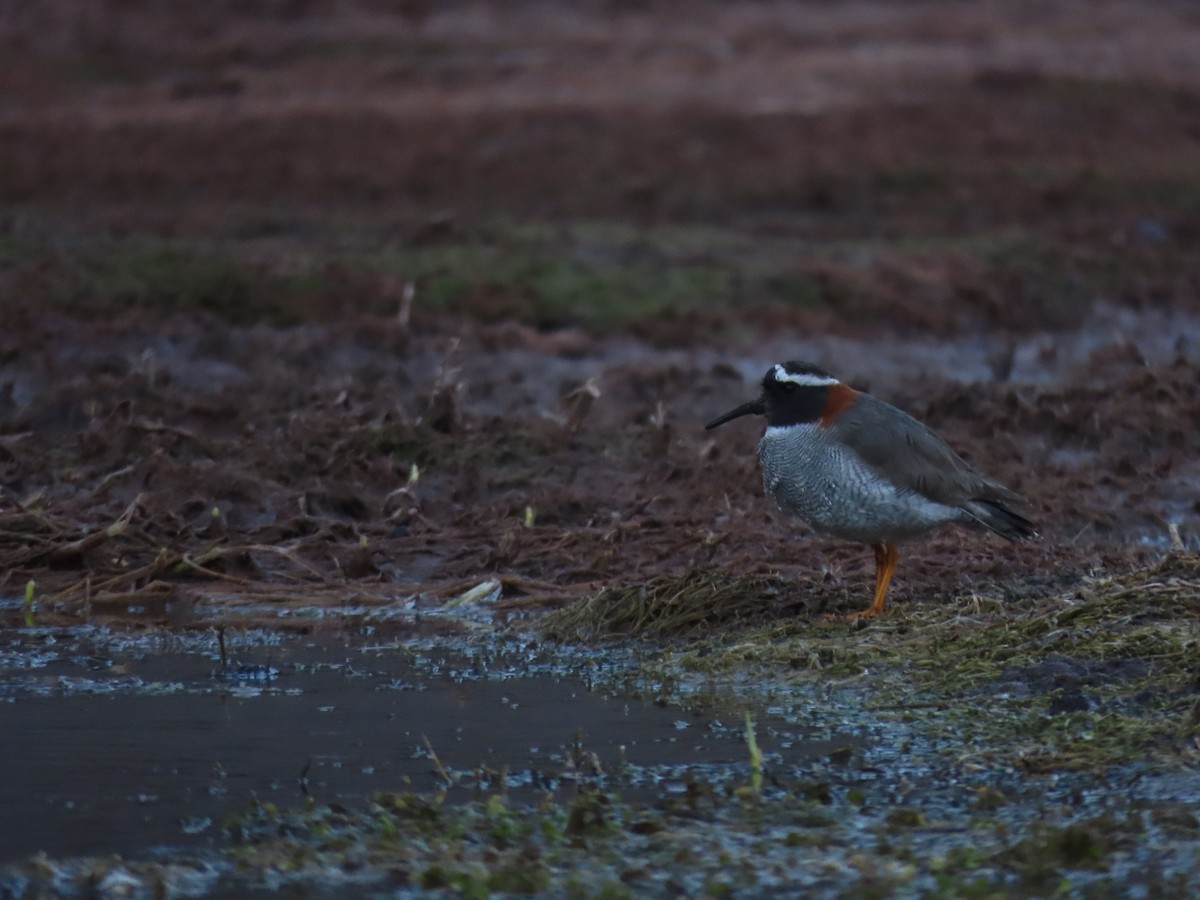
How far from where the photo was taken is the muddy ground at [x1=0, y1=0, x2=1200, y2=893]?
32.6 ft

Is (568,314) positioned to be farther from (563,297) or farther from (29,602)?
(29,602)

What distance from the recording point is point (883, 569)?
877 centimetres

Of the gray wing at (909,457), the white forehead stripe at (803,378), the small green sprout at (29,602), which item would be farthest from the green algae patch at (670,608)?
the small green sprout at (29,602)

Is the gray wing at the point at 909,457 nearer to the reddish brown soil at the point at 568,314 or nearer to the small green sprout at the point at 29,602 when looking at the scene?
the reddish brown soil at the point at 568,314

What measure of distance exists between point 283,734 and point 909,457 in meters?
3.07

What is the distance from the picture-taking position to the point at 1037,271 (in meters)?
19.8

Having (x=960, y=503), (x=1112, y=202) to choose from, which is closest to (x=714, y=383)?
(x=960, y=503)

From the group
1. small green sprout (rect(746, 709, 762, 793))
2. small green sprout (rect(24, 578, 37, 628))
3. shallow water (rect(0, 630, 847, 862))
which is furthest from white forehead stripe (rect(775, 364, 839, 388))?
small green sprout (rect(24, 578, 37, 628))

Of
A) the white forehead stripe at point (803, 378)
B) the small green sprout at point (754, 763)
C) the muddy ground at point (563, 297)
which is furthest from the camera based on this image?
the muddy ground at point (563, 297)

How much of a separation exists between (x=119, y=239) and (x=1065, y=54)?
17.6 m

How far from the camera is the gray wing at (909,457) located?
27.7 feet

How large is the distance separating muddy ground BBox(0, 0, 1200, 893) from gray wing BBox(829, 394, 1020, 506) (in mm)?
514

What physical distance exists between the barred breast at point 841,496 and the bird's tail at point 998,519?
6 cm

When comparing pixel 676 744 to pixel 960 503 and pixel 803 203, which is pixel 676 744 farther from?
pixel 803 203
